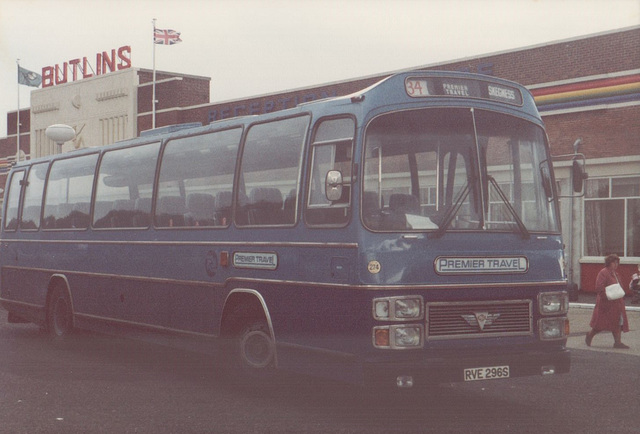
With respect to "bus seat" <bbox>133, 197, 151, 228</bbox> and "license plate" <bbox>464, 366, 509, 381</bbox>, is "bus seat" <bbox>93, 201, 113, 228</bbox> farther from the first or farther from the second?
"license plate" <bbox>464, 366, 509, 381</bbox>

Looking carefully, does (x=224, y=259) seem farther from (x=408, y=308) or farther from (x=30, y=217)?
(x=30, y=217)

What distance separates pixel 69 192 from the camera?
14.3m

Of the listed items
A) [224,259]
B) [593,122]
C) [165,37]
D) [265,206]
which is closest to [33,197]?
[224,259]

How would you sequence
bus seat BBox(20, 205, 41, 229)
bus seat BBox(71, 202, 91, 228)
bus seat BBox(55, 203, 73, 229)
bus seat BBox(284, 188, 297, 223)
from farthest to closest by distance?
bus seat BBox(20, 205, 41, 229), bus seat BBox(55, 203, 73, 229), bus seat BBox(71, 202, 91, 228), bus seat BBox(284, 188, 297, 223)

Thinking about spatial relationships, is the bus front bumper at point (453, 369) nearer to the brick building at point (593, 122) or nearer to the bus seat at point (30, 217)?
the bus seat at point (30, 217)

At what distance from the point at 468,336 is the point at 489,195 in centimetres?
132

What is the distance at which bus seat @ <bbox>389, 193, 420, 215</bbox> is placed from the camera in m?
8.41

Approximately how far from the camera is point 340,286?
844cm

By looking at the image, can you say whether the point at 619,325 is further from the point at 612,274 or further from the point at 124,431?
the point at 124,431

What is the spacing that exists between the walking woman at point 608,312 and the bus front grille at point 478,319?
20.2 ft

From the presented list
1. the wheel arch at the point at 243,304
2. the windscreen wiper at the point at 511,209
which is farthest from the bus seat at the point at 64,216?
the windscreen wiper at the point at 511,209

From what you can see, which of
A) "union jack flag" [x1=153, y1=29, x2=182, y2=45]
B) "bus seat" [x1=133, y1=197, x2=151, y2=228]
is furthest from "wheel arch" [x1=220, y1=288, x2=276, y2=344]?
"union jack flag" [x1=153, y1=29, x2=182, y2=45]

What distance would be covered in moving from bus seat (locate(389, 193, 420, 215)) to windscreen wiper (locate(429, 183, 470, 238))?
236 millimetres

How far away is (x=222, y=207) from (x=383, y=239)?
2.64m
